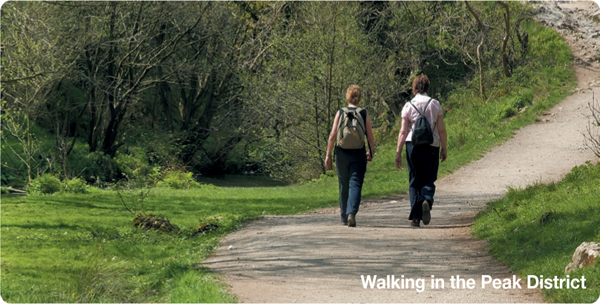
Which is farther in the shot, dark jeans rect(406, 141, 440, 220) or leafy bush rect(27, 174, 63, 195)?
leafy bush rect(27, 174, 63, 195)

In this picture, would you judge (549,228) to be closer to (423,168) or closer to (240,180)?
(423,168)

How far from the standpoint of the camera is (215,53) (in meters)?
37.3

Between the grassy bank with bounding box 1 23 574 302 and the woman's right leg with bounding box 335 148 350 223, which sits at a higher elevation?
the woman's right leg with bounding box 335 148 350 223

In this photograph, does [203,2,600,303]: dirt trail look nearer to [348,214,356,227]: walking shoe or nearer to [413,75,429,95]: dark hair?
[348,214,356,227]: walking shoe

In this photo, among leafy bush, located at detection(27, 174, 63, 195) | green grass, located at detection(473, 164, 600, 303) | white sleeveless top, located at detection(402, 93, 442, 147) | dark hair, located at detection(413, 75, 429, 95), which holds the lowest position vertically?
leafy bush, located at detection(27, 174, 63, 195)

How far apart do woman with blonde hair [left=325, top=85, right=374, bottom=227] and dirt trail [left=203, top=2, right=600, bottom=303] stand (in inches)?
17.9

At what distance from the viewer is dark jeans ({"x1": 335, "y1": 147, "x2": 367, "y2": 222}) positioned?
37.7 feet

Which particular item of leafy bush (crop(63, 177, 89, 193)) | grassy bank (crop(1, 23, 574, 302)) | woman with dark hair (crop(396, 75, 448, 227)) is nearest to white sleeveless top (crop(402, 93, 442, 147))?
woman with dark hair (crop(396, 75, 448, 227))

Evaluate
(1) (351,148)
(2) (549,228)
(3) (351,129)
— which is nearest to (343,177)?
(1) (351,148)

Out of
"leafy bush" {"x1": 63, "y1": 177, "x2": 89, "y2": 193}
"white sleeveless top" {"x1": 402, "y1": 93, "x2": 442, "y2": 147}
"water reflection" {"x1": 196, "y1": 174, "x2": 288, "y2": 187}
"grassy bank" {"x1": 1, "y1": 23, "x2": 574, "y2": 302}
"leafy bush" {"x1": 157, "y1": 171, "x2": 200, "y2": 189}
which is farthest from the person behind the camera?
"water reflection" {"x1": 196, "y1": 174, "x2": 288, "y2": 187}

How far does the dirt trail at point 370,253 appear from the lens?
781 centimetres

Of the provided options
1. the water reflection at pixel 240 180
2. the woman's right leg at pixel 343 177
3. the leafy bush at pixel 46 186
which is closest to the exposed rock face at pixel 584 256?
the woman's right leg at pixel 343 177

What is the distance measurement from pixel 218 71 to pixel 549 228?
2864 centimetres

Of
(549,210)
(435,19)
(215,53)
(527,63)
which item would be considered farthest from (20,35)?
(549,210)
